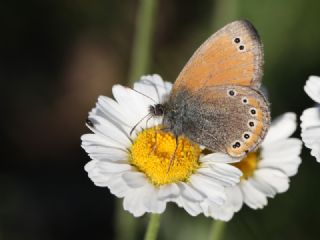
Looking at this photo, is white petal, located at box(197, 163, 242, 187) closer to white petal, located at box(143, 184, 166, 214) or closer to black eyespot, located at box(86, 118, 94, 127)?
white petal, located at box(143, 184, 166, 214)

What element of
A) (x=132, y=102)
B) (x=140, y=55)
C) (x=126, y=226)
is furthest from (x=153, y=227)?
(x=140, y=55)

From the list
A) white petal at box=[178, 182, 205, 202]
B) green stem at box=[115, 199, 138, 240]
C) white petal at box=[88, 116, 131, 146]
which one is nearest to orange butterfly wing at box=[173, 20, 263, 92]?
white petal at box=[88, 116, 131, 146]

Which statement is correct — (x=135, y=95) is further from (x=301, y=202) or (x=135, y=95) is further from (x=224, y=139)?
(x=301, y=202)

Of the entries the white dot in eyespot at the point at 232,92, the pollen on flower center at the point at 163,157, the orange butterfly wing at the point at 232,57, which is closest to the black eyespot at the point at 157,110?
the pollen on flower center at the point at 163,157

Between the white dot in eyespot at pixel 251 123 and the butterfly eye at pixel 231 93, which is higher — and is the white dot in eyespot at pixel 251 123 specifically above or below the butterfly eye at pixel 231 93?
below

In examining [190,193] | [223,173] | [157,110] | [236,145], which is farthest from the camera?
[157,110]

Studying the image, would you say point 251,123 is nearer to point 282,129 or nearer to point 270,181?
point 270,181

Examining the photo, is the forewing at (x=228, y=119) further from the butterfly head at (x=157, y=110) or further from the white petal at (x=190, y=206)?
the white petal at (x=190, y=206)
